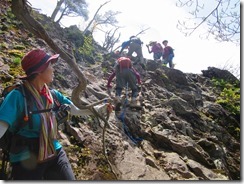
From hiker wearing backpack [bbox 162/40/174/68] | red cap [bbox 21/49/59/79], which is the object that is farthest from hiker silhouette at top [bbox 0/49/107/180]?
hiker wearing backpack [bbox 162/40/174/68]

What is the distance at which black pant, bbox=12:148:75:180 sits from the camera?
7.57 feet

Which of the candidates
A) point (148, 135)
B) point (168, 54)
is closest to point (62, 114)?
point (148, 135)

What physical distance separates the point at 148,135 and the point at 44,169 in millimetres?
5168

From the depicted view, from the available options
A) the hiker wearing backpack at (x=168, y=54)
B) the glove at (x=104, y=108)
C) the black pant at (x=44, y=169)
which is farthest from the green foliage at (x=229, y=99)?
the black pant at (x=44, y=169)

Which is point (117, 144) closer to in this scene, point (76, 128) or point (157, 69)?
point (76, 128)

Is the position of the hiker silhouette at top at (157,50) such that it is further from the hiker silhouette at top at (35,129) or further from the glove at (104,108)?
→ the hiker silhouette at top at (35,129)

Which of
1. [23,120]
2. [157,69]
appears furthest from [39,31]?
[157,69]

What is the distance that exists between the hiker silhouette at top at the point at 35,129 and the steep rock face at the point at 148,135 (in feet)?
3.49

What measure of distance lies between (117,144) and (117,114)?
1.95 metres

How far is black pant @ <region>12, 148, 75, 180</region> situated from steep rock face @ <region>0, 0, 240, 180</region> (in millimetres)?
999

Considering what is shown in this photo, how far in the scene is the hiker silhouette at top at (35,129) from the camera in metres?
2.24

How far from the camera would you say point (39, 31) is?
3303mm

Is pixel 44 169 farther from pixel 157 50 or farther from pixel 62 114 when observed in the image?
pixel 157 50

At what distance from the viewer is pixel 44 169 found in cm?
243
